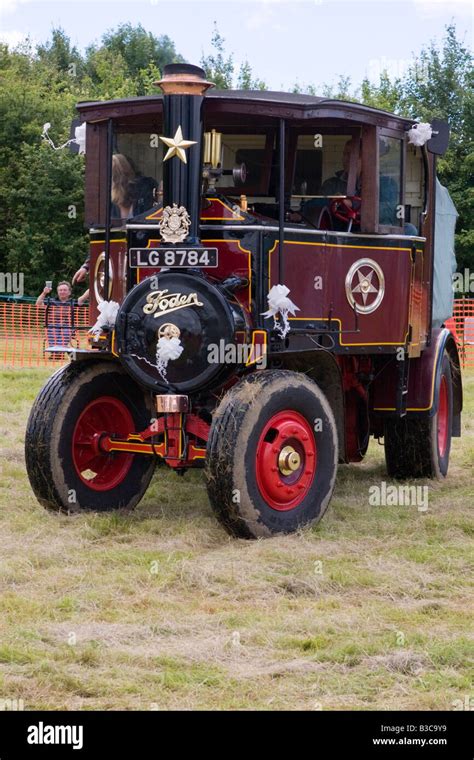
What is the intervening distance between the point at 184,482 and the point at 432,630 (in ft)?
13.3

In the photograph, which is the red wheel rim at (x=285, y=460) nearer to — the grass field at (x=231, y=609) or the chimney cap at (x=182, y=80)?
the grass field at (x=231, y=609)

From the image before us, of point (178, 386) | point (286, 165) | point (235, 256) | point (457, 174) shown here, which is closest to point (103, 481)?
point (178, 386)

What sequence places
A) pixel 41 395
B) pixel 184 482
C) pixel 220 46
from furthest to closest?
pixel 220 46
pixel 184 482
pixel 41 395

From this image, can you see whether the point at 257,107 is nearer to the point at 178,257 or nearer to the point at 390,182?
the point at 178,257

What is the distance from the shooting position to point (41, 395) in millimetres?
7559

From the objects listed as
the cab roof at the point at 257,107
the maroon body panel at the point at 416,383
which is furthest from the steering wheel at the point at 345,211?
the maroon body panel at the point at 416,383

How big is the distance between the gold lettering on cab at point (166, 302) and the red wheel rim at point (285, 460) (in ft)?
2.73

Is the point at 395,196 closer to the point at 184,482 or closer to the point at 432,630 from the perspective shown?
the point at 184,482

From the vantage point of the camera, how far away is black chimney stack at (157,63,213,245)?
22.7 feet

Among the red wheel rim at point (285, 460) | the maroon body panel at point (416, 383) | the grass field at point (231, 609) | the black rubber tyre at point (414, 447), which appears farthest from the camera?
the black rubber tyre at point (414, 447)

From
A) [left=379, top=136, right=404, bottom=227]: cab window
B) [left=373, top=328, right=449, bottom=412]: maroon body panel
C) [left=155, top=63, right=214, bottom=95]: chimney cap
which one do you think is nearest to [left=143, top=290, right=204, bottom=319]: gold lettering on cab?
[left=155, top=63, right=214, bottom=95]: chimney cap

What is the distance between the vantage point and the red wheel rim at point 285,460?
22.6ft

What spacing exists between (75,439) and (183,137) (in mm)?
2027

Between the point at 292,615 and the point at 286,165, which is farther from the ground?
the point at 286,165
